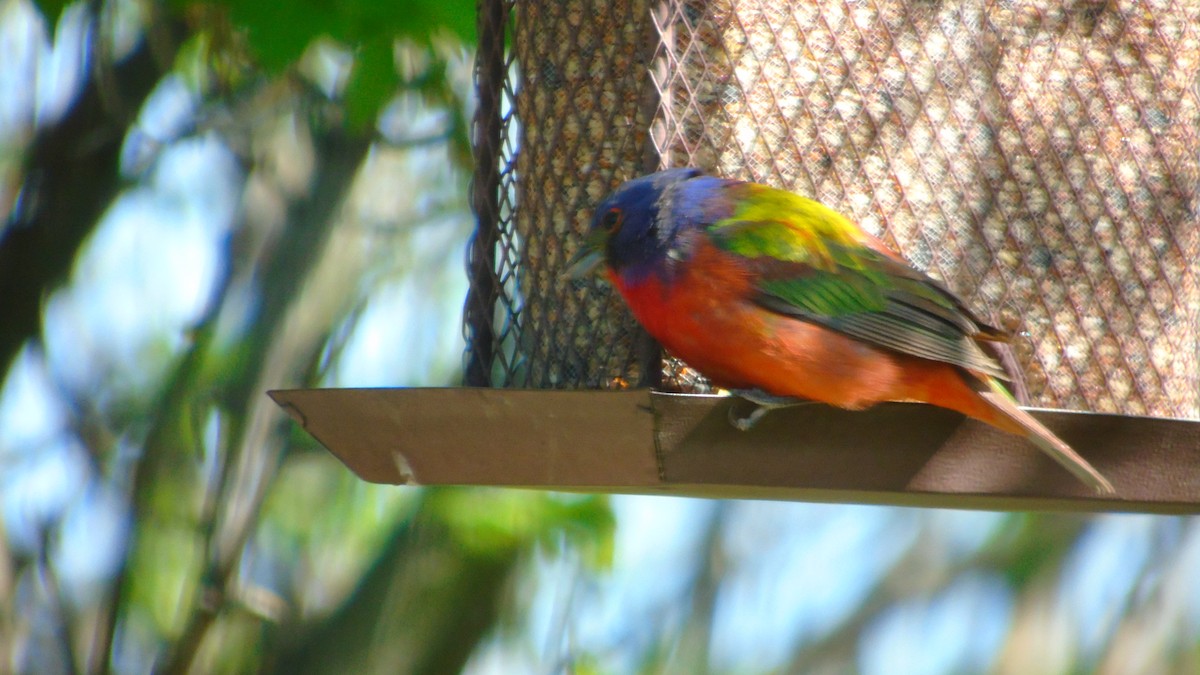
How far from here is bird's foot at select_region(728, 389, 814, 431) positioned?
8.55ft

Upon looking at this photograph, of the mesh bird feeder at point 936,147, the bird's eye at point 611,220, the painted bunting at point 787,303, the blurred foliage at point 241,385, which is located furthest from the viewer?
the blurred foliage at point 241,385

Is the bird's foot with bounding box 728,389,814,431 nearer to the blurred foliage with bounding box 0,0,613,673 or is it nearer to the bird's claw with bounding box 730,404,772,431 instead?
the bird's claw with bounding box 730,404,772,431

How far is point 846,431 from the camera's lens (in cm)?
274

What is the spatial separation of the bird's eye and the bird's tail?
0.83m

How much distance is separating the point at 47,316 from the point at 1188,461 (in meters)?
5.37

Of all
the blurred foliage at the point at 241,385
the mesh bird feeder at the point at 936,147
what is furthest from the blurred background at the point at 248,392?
the mesh bird feeder at the point at 936,147

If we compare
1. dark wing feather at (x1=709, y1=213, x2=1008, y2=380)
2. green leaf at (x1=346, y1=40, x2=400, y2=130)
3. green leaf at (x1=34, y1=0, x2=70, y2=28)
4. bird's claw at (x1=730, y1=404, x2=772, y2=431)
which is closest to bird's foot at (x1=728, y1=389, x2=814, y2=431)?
bird's claw at (x1=730, y1=404, x2=772, y2=431)

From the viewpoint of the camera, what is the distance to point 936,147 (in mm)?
3170

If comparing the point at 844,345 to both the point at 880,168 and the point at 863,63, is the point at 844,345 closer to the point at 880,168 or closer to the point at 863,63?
the point at 880,168

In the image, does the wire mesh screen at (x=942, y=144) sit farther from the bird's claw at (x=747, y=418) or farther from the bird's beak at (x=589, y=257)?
the bird's claw at (x=747, y=418)

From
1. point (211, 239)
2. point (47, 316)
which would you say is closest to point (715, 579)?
point (211, 239)

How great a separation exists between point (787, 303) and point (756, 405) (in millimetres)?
244

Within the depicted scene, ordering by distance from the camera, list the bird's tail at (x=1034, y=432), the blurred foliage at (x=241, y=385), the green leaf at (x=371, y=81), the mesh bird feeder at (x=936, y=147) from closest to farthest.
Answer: the bird's tail at (x=1034, y=432) → the mesh bird feeder at (x=936, y=147) → the green leaf at (x=371, y=81) → the blurred foliage at (x=241, y=385)

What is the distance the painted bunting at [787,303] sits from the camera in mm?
2689
